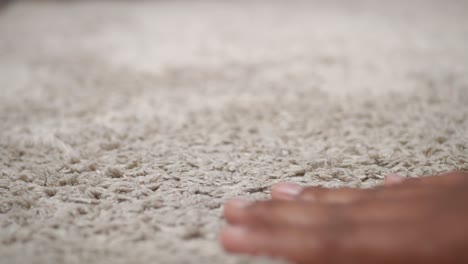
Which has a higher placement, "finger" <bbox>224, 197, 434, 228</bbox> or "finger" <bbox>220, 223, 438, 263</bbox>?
"finger" <bbox>224, 197, 434, 228</bbox>

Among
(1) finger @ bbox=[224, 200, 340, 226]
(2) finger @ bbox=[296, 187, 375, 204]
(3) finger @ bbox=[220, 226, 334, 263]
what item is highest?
(2) finger @ bbox=[296, 187, 375, 204]

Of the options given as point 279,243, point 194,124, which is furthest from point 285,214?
point 194,124

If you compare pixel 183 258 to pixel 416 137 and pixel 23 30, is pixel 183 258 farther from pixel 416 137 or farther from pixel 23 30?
pixel 23 30

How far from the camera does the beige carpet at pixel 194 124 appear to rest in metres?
0.46

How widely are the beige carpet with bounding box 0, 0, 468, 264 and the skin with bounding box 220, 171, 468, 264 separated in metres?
0.03

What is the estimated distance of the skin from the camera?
34cm

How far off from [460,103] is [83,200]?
2.58 ft

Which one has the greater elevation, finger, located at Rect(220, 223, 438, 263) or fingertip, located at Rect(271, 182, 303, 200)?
fingertip, located at Rect(271, 182, 303, 200)

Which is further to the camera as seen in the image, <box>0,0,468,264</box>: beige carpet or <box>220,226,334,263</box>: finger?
<box>0,0,468,264</box>: beige carpet

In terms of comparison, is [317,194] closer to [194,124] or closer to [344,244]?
[344,244]

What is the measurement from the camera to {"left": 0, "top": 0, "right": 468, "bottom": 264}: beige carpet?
465 millimetres

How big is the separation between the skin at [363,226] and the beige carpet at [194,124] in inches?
1.1

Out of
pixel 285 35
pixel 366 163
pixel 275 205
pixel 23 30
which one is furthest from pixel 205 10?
pixel 275 205

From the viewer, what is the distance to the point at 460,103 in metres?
0.81
